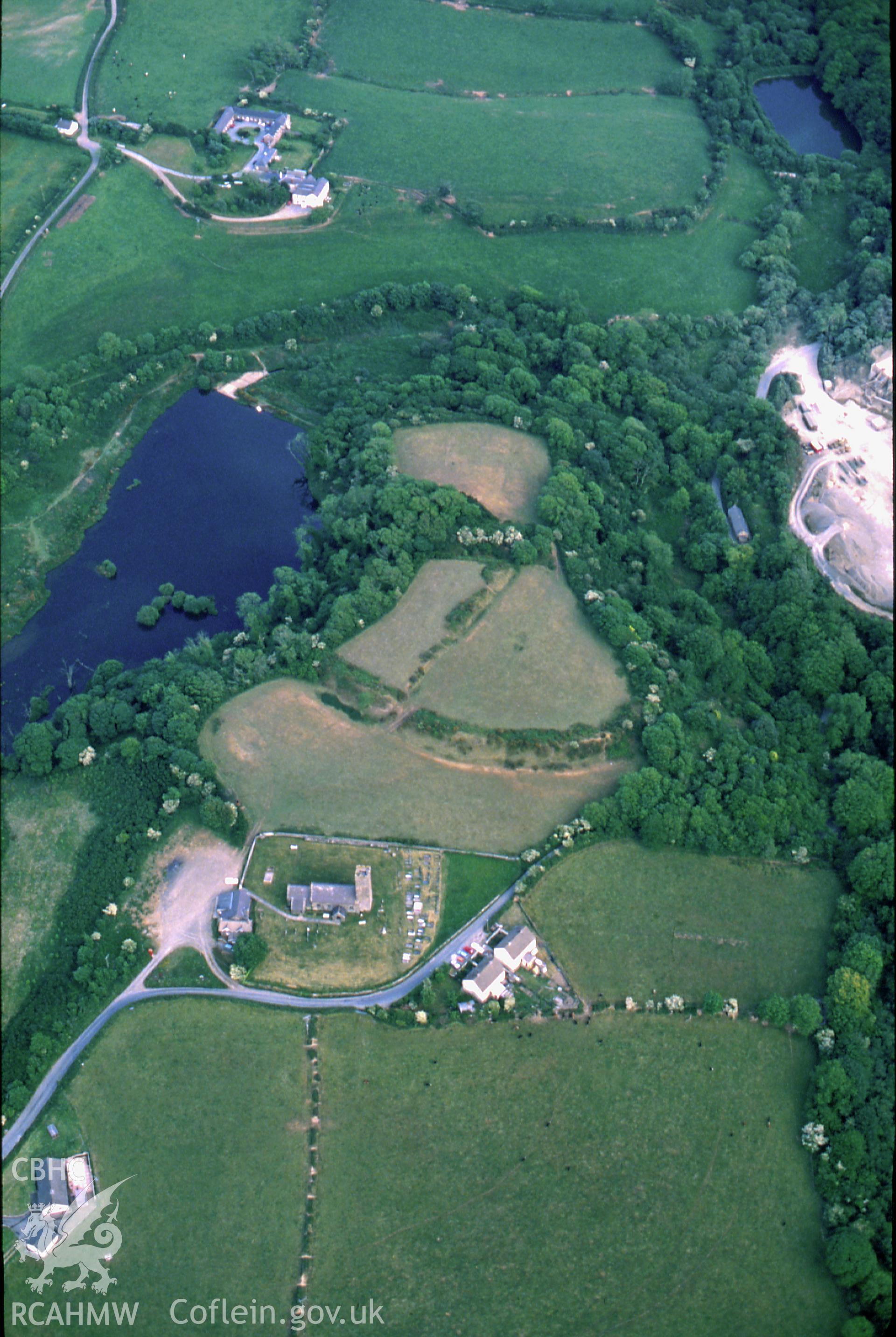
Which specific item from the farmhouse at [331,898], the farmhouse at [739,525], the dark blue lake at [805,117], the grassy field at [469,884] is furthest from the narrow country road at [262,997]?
the dark blue lake at [805,117]

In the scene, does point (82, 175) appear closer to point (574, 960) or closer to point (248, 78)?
point (248, 78)

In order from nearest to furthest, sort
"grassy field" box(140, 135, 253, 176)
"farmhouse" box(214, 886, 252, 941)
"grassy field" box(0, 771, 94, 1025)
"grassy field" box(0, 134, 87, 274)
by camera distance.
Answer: "farmhouse" box(214, 886, 252, 941), "grassy field" box(0, 771, 94, 1025), "grassy field" box(0, 134, 87, 274), "grassy field" box(140, 135, 253, 176)

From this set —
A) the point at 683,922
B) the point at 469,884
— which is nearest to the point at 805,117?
the point at 683,922

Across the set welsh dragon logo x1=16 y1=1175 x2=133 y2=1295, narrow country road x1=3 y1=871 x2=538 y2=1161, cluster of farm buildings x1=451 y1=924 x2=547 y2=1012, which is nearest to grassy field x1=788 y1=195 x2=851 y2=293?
cluster of farm buildings x1=451 y1=924 x2=547 y2=1012

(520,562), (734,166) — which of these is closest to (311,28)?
(734,166)

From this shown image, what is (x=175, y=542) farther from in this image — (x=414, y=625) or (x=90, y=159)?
(x=90, y=159)

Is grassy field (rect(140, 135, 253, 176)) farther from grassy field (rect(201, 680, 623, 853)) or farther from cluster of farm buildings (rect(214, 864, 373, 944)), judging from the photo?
cluster of farm buildings (rect(214, 864, 373, 944))
